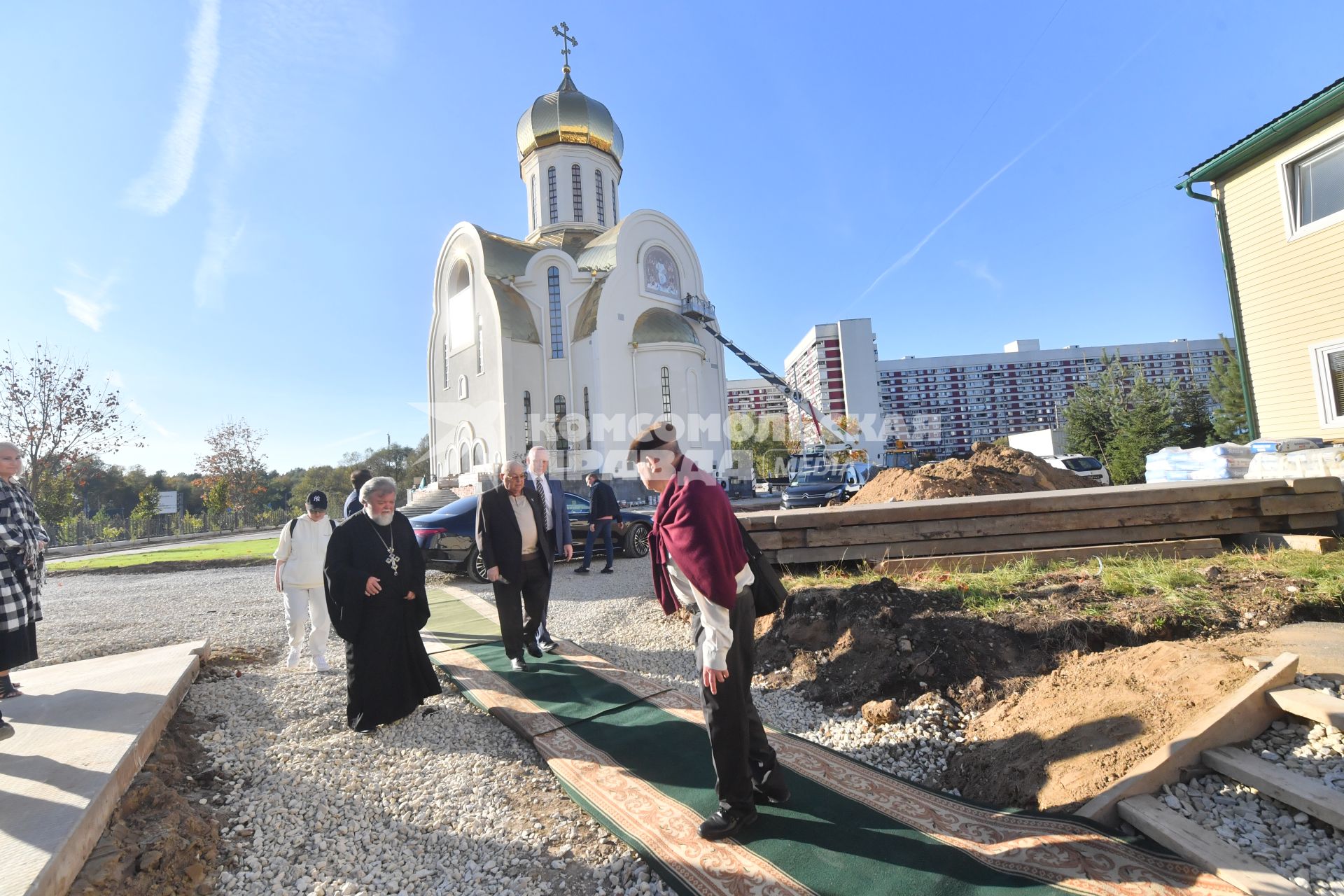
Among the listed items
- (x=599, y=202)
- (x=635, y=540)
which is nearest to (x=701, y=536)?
(x=635, y=540)

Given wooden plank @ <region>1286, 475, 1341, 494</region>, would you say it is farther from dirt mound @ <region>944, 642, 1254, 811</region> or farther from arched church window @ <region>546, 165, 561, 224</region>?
arched church window @ <region>546, 165, 561, 224</region>

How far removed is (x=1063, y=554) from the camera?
6098mm

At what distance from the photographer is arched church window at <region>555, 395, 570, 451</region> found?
3108 centimetres

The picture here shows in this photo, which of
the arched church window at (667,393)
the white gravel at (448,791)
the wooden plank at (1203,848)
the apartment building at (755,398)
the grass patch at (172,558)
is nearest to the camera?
the wooden plank at (1203,848)

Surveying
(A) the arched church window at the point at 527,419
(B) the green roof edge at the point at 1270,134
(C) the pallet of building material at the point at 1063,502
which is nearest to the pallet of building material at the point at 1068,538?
(C) the pallet of building material at the point at 1063,502

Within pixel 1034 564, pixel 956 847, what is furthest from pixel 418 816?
pixel 1034 564

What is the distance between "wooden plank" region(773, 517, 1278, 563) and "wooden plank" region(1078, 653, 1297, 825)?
3.51 meters

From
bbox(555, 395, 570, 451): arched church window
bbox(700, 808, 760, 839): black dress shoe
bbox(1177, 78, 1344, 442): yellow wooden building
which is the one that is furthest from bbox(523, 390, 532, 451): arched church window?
bbox(700, 808, 760, 839): black dress shoe

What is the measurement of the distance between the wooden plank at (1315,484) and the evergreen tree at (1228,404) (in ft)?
75.6

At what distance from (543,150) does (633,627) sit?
34.6m

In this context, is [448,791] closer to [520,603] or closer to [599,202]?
[520,603]

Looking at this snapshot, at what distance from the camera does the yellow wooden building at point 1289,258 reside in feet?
29.5

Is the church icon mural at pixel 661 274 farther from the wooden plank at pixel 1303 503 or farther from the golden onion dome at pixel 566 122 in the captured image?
the wooden plank at pixel 1303 503

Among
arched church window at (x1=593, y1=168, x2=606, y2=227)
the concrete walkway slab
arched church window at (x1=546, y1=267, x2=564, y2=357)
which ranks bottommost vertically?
the concrete walkway slab
